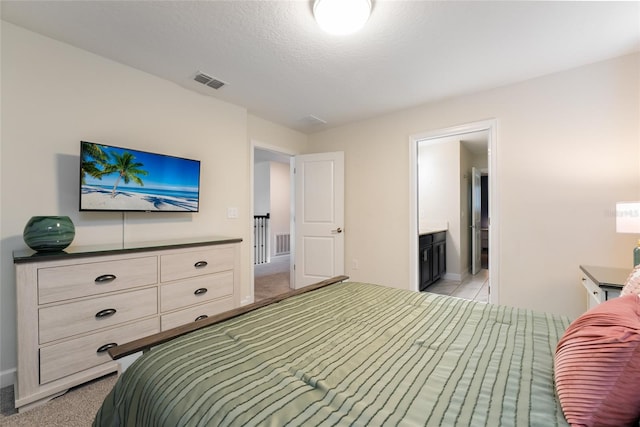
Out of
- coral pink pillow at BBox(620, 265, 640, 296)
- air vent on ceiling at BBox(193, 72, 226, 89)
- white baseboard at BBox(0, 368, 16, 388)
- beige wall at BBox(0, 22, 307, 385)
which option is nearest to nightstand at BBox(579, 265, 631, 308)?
coral pink pillow at BBox(620, 265, 640, 296)

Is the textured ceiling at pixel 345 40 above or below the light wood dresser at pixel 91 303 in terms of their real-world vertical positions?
above

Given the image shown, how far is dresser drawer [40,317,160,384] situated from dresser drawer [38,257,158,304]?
0.30 meters

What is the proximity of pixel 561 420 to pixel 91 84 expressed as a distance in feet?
11.0

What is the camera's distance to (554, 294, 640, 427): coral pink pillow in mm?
610

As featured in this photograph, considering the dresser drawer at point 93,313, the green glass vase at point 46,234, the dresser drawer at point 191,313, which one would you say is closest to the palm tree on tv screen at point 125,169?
the green glass vase at point 46,234

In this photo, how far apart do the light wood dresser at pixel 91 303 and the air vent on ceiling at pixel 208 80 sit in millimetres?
1600

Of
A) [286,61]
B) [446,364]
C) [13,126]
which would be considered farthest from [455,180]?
[13,126]

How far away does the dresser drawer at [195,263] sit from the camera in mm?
2191

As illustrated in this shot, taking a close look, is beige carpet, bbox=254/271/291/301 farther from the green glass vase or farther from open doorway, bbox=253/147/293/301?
the green glass vase

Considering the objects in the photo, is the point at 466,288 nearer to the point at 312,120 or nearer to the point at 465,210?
the point at 465,210

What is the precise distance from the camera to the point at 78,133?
214cm

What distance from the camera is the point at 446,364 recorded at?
93 cm

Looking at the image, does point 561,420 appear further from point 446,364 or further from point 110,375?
point 110,375

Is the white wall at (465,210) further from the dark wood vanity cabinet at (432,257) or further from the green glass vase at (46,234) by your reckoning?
the green glass vase at (46,234)
